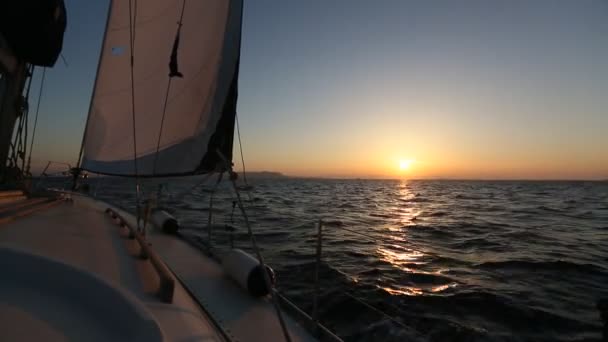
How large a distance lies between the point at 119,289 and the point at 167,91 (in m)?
2.76

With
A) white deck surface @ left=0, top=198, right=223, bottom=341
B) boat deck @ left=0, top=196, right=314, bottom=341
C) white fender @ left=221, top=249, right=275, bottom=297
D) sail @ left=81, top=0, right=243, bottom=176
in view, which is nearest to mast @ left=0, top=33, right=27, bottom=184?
sail @ left=81, top=0, right=243, bottom=176

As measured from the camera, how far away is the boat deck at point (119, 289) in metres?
1.38

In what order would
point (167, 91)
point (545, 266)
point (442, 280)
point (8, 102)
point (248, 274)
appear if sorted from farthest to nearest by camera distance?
point (545, 266)
point (442, 280)
point (8, 102)
point (167, 91)
point (248, 274)

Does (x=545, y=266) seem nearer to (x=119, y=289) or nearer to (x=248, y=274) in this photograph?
(x=248, y=274)

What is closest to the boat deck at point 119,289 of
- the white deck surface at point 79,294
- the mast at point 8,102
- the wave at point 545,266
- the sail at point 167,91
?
the white deck surface at point 79,294

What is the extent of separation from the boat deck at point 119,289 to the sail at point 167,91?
3.21 feet

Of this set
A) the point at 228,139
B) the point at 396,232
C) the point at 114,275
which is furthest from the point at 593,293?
the point at 114,275

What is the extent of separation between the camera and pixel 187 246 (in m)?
5.00

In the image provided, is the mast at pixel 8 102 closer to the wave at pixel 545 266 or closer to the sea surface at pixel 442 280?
the sea surface at pixel 442 280

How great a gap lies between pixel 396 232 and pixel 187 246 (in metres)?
9.23

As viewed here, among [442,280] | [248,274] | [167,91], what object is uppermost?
[167,91]

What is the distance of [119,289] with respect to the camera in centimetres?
154

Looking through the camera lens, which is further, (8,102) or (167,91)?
(8,102)

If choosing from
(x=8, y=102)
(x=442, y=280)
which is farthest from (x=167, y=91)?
(x=442, y=280)
